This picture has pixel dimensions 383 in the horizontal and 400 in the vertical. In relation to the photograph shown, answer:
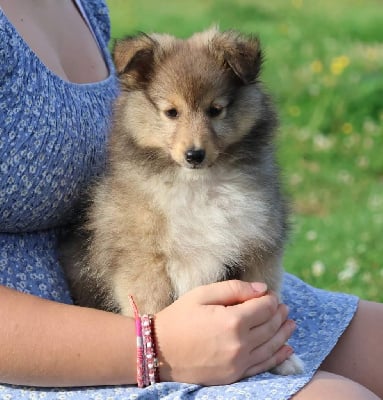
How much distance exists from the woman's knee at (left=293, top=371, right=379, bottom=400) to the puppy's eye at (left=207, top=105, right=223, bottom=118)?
75cm

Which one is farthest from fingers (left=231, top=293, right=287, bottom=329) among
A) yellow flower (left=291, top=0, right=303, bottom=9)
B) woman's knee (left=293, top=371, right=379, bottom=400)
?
yellow flower (left=291, top=0, right=303, bottom=9)

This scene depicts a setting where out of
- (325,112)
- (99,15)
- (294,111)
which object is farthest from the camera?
(294,111)

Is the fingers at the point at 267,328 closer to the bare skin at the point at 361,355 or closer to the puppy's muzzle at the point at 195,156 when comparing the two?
the bare skin at the point at 361,355

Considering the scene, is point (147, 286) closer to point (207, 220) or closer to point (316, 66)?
point (207, 220)

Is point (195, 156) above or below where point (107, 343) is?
above

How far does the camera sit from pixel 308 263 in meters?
4.64

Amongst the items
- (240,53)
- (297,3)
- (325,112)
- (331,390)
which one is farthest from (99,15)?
(297,3)

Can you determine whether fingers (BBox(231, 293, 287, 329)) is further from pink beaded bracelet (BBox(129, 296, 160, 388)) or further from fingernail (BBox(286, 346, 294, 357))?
pink beaded bracelet (BBox(129, 296, 160, 388))

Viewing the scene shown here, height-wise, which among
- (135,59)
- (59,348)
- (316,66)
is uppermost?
(135,59)

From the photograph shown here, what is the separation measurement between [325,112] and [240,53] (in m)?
A: 5.02

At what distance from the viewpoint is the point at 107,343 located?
7.00ft

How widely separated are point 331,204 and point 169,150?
3710 mm

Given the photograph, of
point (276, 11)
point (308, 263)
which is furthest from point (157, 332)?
point (276, 11)

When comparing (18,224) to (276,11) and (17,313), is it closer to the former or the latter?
(17,313)
